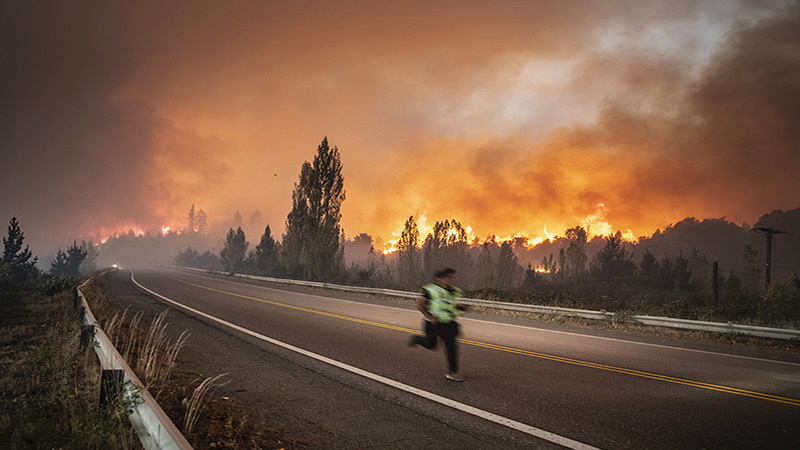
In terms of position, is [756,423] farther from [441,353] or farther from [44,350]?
[44,350]

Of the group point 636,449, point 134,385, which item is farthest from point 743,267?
point 134,385

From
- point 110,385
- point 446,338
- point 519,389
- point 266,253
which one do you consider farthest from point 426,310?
point 266,253

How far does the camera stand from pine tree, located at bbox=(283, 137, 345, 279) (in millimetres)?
32781

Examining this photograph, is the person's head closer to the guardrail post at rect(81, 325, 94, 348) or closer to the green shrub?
the guardrail post at rect(81, 325, 94, 348)

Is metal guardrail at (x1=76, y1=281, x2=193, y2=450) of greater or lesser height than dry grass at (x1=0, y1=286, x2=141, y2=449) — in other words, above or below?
above

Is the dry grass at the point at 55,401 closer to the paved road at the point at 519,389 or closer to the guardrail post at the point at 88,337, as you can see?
the guardrail post at the point at 88,337

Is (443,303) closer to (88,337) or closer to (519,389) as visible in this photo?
(519,389)

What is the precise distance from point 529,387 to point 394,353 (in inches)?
111

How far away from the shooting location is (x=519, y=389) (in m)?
5.30

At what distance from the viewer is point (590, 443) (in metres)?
3.70

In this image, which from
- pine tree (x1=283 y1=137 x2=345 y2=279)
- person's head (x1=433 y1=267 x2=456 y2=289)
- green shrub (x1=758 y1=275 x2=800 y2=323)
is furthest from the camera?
pine tree (x1=283 y1=137 x2=345 y2=279)

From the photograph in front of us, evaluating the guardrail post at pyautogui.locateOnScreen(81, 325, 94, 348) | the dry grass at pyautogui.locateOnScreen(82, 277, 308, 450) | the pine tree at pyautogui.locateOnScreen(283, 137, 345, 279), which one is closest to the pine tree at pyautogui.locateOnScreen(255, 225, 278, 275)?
the pine tree at pyautogui.locateOnScreen(283, 137, 345, 279)

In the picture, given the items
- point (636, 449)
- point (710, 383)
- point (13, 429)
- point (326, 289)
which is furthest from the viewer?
point (326, 289)

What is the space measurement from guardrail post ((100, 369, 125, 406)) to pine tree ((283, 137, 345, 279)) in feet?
94.5
